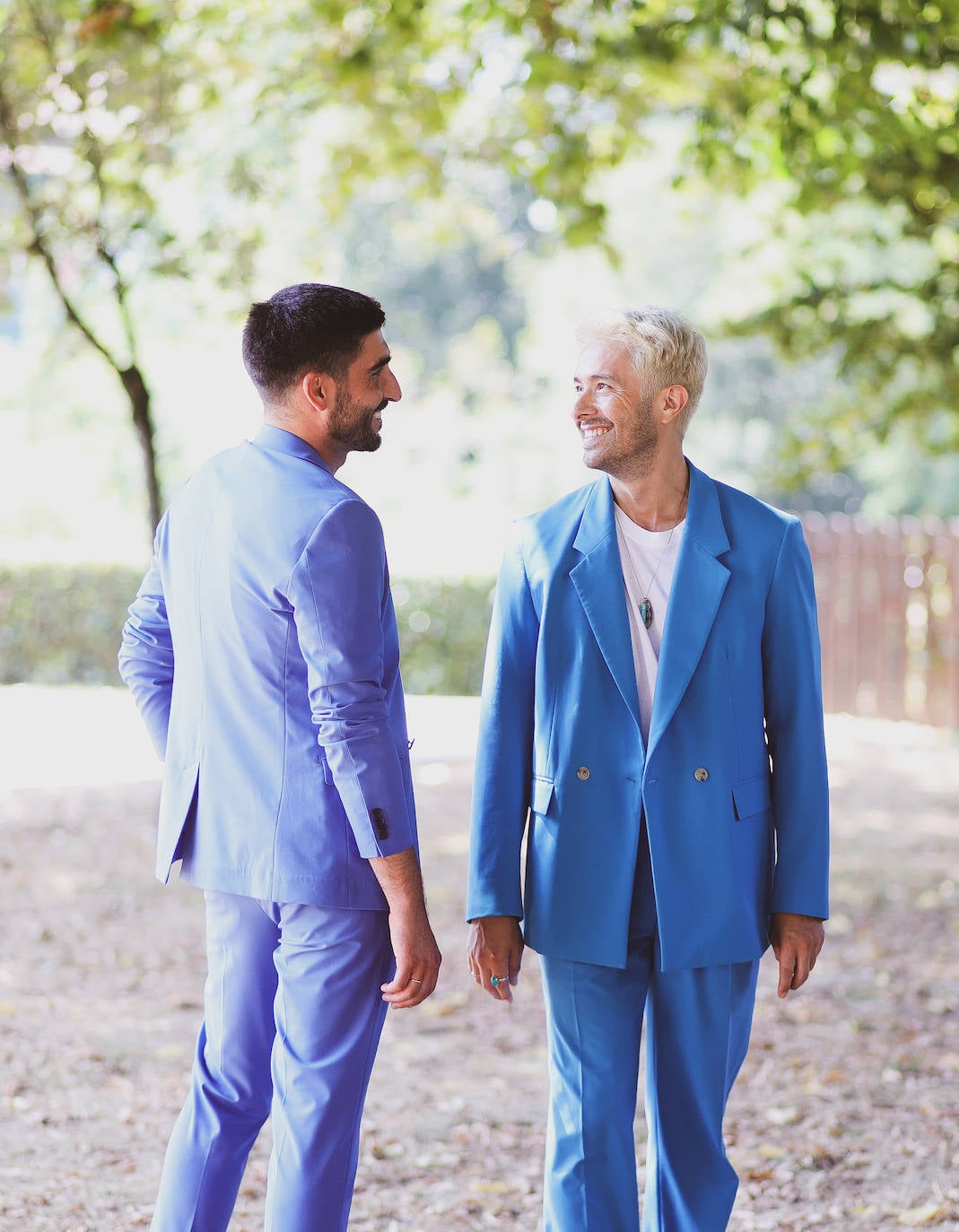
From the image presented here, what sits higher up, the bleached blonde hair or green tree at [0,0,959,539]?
green tree at [0,0,959,539]

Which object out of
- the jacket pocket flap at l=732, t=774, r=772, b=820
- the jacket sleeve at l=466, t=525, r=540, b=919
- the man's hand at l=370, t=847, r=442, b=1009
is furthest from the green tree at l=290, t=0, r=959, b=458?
the man's hand at l=370, t=847, r=442, b=1009

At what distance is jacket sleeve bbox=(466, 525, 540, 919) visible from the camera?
2.95 metres

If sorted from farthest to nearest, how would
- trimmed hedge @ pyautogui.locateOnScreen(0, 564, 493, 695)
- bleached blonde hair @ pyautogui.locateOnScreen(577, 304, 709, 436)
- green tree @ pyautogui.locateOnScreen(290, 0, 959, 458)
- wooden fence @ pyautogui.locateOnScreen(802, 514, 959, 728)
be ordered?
1. trimmed hedge @ pyautogui.locateOnScreen(0, 564, 493, 695)
2. wooden fence @ pyautogui.locateOnScreen(802, 514, 959, 728)
3. green tree @ pyautogui.locateOnScreen(290, 0, 959, 458)
4. bleached blonde hair @ pyautogui.locateOnScreen(577, 304, 709, 436)

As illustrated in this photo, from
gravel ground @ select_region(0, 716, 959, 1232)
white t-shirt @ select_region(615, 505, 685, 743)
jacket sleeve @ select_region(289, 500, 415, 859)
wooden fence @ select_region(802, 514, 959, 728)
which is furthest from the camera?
wooden fence @ select_region(802, 514, 959, 728)

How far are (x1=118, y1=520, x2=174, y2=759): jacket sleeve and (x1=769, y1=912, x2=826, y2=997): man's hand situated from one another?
1.36 m

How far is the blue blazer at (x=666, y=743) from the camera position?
287cm

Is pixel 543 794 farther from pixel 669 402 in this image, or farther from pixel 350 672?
pixel 669 402

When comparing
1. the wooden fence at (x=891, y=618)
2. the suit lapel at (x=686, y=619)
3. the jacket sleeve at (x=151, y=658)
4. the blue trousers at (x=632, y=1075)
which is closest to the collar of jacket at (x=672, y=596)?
the suit lapel at (x=686, y=619)

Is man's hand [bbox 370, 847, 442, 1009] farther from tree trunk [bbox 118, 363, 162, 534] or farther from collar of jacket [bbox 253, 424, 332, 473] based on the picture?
tree trunk [bbox 118, 363, 162, 534]

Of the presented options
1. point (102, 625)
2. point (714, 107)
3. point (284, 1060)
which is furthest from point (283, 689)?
point (102, 625)

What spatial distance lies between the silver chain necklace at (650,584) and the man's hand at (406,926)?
675 millimetres

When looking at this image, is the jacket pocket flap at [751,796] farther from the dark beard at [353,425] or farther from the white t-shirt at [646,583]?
the dark beard at [353,425]

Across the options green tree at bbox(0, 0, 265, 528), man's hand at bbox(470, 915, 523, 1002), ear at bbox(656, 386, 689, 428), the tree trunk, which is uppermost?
green tree at bbox(0, 0, 265, 528)

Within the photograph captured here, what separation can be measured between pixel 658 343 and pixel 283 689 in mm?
980
